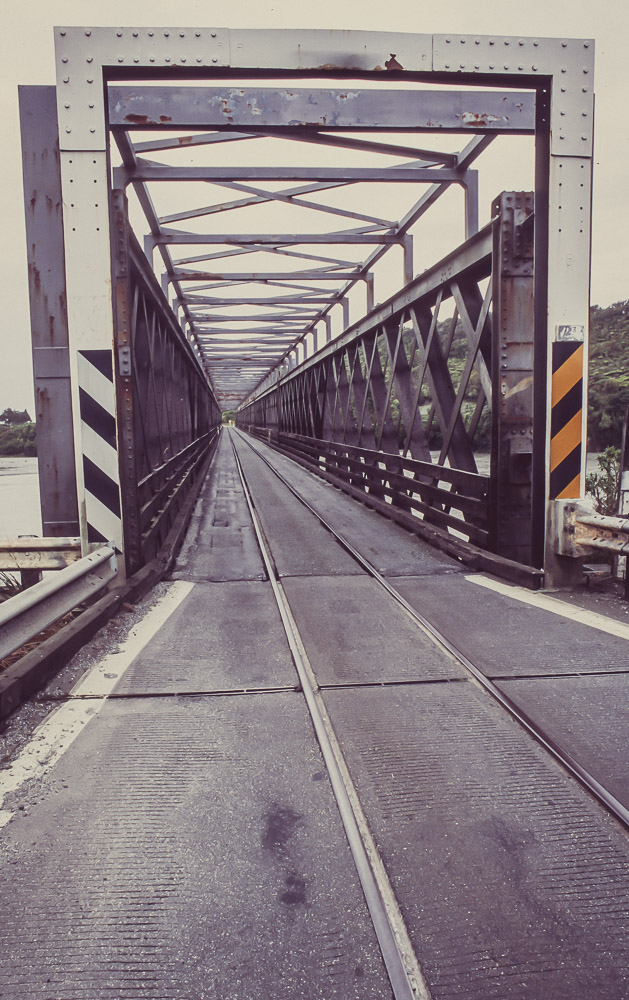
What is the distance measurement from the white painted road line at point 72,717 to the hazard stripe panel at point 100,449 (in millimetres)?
958

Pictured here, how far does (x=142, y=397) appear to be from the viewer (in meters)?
6.85

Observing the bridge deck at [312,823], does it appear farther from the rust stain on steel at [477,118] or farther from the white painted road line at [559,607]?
the rust stain on steel at [477,118]

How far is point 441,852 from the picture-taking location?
2.01m

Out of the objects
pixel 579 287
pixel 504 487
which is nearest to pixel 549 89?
pixel 579 287

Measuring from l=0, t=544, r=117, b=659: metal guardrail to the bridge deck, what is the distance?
404 millimetres

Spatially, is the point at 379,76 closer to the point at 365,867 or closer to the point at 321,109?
the point at 321,109

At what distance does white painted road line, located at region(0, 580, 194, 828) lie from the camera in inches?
97.7

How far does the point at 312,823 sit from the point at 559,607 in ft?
10.4

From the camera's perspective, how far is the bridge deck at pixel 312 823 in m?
1.58

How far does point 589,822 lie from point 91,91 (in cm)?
552

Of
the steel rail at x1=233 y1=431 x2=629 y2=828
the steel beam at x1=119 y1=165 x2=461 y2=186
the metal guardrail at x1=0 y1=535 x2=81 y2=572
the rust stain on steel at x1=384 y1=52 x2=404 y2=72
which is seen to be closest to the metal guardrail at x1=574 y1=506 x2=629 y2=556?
the steel rail at x1=233 y1=431 x2=629 y2=828

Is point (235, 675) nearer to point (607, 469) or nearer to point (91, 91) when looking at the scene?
point (91, 91)

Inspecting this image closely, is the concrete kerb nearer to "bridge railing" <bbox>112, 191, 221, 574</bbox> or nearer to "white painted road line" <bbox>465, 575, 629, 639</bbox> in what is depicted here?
"bridge railing" <bbox>112, 191, 221, 574</bbox>

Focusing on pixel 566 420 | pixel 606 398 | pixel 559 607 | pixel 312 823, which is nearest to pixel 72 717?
pixel 312 823
